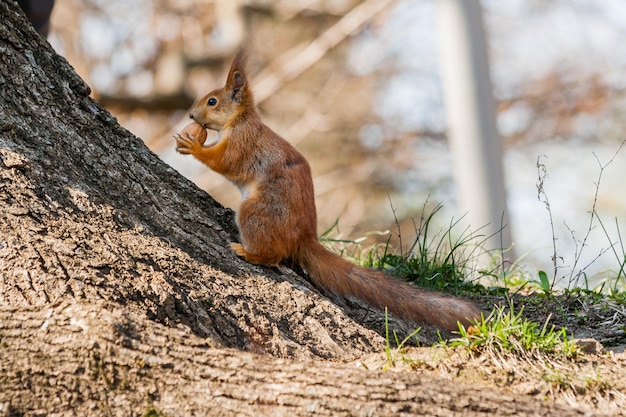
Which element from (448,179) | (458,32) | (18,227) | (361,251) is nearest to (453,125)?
(458,32)

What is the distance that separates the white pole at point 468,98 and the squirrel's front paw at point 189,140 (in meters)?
2.69

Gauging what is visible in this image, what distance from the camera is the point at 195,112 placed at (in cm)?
459

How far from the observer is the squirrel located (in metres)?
3.58

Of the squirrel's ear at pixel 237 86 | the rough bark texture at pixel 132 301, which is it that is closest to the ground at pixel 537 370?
the rough bark texture at pixel 132 301

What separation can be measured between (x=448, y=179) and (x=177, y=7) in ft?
17.2

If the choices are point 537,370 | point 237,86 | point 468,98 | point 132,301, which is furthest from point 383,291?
point 468,98

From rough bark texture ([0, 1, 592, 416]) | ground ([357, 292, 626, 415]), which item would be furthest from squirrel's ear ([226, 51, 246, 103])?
ground ([357, 292, 626, 415])

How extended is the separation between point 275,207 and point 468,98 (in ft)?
10.9

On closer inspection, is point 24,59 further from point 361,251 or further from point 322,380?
point 361,251

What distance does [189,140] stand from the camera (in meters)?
4.28

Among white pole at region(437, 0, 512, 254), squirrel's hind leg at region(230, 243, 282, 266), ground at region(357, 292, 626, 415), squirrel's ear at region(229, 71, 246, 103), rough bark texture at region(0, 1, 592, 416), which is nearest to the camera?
rough bark texture at region(0, 1, 592, 416)

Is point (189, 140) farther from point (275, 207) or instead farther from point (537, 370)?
point (537, 370)

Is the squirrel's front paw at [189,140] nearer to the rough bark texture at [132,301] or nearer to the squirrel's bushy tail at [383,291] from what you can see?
the rough bark texture at [132,301]

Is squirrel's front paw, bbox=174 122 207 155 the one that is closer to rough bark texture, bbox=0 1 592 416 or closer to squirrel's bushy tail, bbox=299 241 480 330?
rough bark texture, bbox=0 1 592 416
